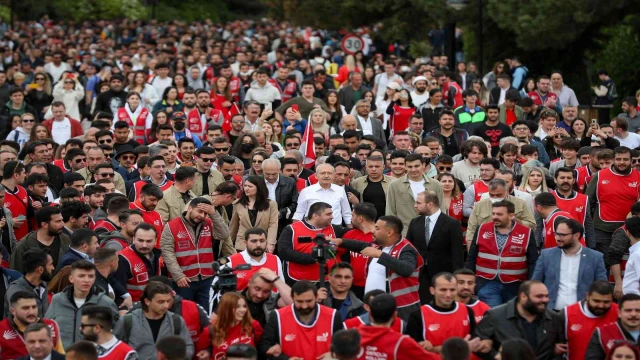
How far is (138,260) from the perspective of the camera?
1198cm

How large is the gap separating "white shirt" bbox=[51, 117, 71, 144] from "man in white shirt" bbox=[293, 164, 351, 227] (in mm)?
6808

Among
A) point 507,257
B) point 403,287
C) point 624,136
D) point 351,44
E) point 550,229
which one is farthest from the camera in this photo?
point 351,44

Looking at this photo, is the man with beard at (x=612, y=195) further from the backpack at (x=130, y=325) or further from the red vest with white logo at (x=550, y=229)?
the backpack at (x=130, y=325)

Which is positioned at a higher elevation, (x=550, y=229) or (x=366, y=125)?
(x=366, y=125)

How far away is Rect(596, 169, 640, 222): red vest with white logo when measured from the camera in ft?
48.5

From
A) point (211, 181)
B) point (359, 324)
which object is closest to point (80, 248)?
point (359, 324)

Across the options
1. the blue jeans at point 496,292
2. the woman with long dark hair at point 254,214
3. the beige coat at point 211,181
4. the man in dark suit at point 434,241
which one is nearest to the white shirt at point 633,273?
the blue jeans at point 496,292

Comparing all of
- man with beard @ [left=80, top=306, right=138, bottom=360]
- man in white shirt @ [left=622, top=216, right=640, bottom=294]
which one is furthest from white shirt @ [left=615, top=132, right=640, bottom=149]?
man with beard @ [left=80, top=306, right=138, bottom=360]

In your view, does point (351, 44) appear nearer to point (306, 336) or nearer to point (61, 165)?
point (61, 165)

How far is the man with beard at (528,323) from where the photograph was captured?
1033cm

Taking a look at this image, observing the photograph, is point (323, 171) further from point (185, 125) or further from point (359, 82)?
point (359, 82)

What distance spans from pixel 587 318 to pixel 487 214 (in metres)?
3.01

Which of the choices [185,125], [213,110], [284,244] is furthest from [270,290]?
[213,110]

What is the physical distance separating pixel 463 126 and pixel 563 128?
157 centimetres
